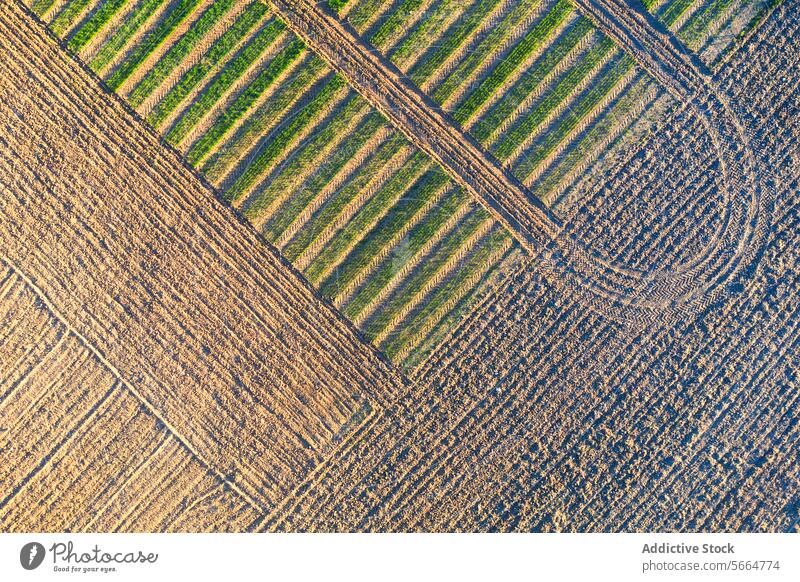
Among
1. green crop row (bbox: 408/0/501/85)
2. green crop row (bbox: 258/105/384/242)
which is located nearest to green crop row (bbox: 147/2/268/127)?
green crop row (bbox: 258/105/384/242)

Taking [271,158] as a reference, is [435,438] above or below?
below

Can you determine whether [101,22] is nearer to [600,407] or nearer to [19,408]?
[19,408]

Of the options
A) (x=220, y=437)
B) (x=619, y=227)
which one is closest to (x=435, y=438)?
(x=220, y=437)

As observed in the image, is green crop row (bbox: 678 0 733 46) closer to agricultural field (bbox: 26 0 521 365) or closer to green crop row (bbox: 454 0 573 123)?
green crop row (bbox: 454 0 573 123)

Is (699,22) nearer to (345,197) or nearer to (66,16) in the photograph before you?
(345,197)

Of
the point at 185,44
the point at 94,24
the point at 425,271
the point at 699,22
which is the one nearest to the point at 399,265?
the point at 425,271
